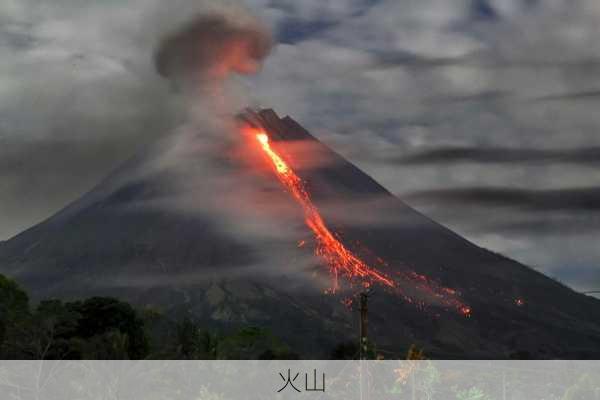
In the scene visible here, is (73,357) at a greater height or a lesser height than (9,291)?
lesser

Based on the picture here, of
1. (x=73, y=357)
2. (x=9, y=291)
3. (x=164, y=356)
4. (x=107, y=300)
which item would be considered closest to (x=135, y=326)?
(x=107, y=300)

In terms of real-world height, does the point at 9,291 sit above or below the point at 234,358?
above
